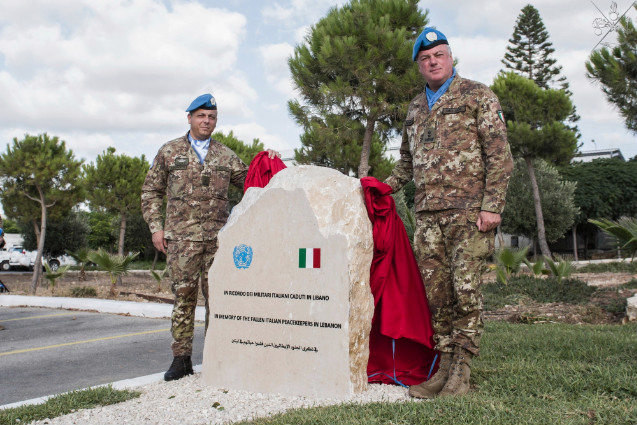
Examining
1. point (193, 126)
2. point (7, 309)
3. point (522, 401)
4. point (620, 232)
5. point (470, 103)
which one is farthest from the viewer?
point (7, 309)

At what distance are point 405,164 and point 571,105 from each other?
18831 millimetres

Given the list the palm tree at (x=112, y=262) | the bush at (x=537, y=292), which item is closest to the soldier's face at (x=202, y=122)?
the bush at (x=537, y=292)

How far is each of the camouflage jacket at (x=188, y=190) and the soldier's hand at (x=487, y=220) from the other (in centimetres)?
214

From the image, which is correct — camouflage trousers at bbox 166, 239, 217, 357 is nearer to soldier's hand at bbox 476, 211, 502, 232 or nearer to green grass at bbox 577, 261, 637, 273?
soldier's hand at bbox 476, 211, 502, 232

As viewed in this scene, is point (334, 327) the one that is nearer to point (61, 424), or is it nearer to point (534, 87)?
point (61, 424)

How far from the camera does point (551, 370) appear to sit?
3.58 m

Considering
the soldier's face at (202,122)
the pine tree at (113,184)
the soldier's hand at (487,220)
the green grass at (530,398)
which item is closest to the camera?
the green grass at (530,398)

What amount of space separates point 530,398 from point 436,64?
214cm

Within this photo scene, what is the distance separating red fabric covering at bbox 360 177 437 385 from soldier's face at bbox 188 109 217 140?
1479mm

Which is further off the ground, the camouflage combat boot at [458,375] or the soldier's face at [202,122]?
the soldier's face at [202,122]

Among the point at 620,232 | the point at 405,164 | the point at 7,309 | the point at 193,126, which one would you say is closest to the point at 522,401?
the point at 405,164

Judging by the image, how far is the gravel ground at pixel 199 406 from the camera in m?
3.17

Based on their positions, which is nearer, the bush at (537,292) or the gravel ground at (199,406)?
the gravel ground at (199,406)

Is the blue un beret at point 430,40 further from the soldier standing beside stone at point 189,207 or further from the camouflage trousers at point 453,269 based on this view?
the soldier standing beside stone at point 189,207
